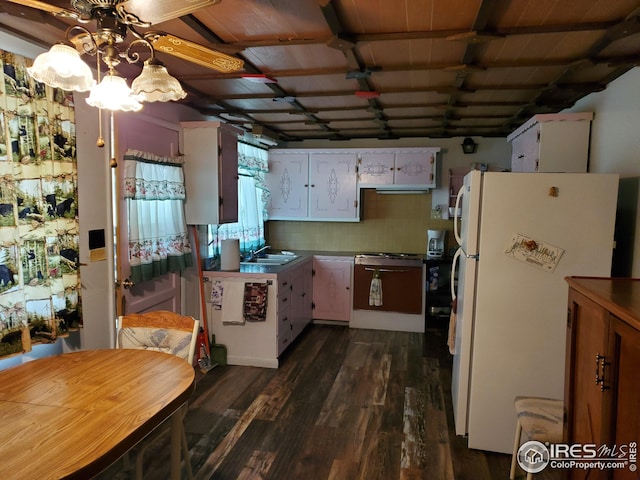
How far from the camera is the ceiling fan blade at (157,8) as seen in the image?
48.3 inches

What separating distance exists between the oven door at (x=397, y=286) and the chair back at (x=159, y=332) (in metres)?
2.80

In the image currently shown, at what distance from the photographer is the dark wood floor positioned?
226cm

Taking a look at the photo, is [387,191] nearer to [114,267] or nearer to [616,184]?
[616,184]

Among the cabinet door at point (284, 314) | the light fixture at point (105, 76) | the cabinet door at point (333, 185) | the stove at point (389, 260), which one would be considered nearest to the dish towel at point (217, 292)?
the cabinet door at point (284, 314)

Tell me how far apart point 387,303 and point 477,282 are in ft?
7.49

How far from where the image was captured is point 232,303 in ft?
11.7

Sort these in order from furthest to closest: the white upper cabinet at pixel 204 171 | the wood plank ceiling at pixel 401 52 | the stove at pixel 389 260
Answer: the stove at pixel 389 260 → the white upper cabinet at pixel 204 171 → the wood plank ceiling at pixel 401 52

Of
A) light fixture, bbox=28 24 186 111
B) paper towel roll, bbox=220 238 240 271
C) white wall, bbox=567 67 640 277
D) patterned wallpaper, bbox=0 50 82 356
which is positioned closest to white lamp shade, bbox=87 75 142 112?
light fixture, bbox=28 24 186 111

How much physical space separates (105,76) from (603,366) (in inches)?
76.2

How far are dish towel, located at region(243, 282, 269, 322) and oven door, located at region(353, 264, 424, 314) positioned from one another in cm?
147

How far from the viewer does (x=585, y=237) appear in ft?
7.30

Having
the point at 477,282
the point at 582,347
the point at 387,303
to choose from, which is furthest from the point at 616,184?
the point at 387,303

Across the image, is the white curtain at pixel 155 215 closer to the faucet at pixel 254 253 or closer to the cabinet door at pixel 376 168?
the faucet at pixel 254 253

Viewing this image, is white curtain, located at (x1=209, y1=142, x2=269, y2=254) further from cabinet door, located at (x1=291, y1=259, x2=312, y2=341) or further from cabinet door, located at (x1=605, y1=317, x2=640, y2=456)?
cabinet door, located at (x1=605, y1=317, x2=640, y2=456)
